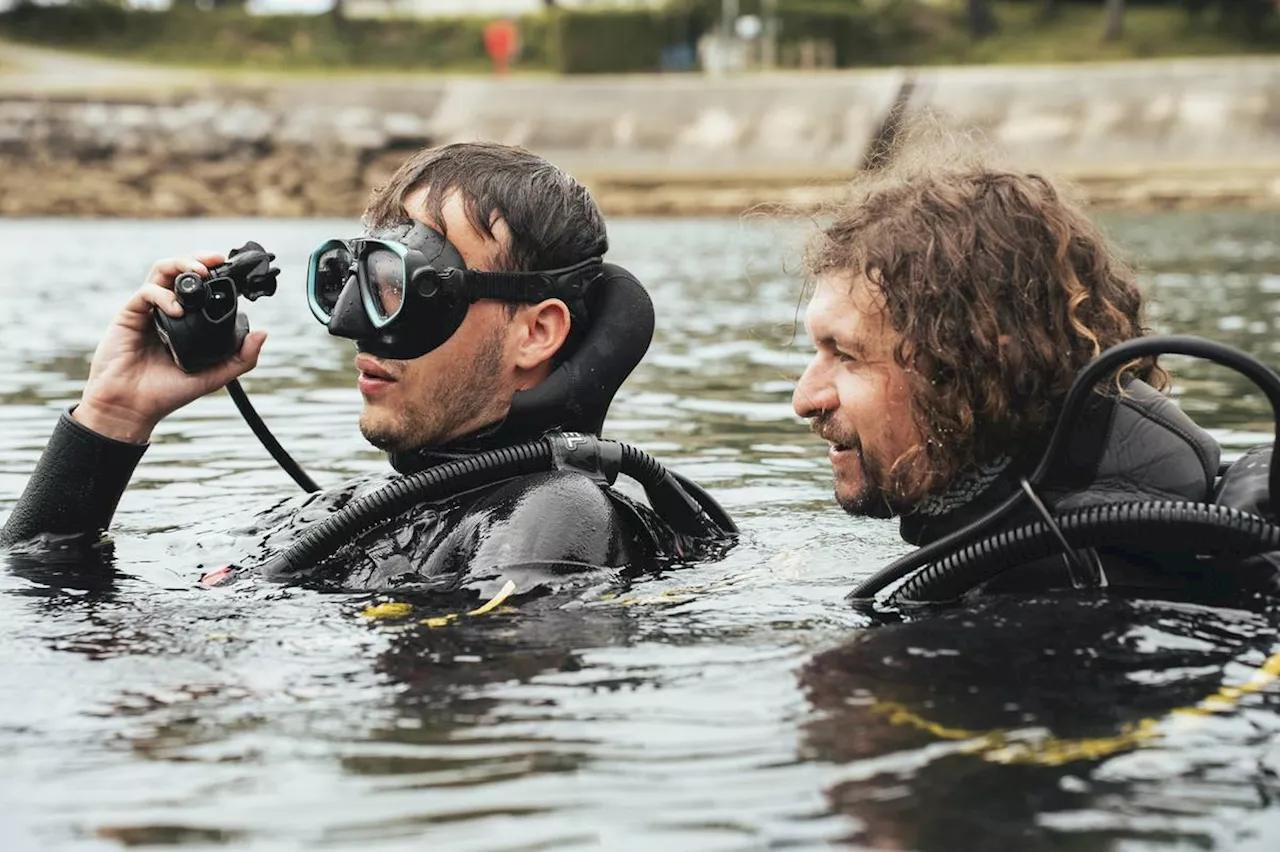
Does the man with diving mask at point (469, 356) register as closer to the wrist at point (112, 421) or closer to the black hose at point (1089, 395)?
the wrist at point (112, 421)

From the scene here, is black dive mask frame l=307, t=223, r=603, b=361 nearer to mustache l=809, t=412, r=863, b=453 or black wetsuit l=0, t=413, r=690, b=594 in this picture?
black wetsuit l=0, t=413, r=690, b=594

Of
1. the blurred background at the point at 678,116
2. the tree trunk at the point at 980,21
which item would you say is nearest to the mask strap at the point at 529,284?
the blurred background at the point at 678,116

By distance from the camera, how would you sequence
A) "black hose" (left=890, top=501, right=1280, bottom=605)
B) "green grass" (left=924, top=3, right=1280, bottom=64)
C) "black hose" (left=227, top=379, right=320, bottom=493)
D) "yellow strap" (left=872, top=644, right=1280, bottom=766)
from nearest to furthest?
"yellow strap" (left=872, top=644, right=1280, bottom=766) < "black hose" (left=890, top=501, right=1280, bottom=605) < "black hose" (left=227, top=379, right=320, bottom=493) < "green grass" (left=924, top=3, right=1280, bottom=64)

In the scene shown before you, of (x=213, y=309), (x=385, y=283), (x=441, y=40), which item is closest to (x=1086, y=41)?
(x=441, y=40)

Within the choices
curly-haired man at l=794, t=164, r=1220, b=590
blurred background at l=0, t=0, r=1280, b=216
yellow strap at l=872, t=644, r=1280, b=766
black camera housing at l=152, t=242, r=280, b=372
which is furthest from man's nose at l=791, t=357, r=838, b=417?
blurred background at l=0, t=0, r=1280, b=216

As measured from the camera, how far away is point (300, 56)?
45719 mm

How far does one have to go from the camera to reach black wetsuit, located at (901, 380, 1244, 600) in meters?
3.31

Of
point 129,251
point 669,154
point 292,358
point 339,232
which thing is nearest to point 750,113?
point 669,154

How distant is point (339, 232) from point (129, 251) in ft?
15.0

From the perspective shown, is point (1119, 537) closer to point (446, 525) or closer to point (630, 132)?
point (446, 525)

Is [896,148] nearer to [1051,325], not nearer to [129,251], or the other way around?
[1051,325]

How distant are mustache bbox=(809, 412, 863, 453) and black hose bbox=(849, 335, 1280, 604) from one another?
25 centimetres

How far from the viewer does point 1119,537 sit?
3.20 meters

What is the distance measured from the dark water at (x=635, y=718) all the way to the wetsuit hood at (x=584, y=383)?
0.39 m
